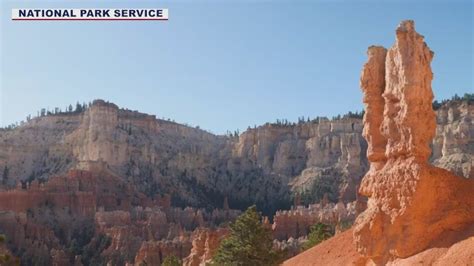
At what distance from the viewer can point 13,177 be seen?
122125mm

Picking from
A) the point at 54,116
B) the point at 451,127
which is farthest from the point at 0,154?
the point at 451,127

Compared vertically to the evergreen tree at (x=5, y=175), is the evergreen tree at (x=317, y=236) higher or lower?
lower

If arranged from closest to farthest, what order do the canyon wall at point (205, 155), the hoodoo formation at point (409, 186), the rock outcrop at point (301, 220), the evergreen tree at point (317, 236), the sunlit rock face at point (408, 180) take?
the hoodoo formation at point (409, 186) → the sunlit rock face at point (408, 180) → the evergreen tree at point (317, 236) → the rock outcrop at point (301, 220) → the canyon wall at point (205, 155)

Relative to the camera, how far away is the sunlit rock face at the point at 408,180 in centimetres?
1555

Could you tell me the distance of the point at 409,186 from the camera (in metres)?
15.7

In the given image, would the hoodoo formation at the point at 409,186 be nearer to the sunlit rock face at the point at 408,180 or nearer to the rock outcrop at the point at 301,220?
the sunlit rock face at the point at 408,180

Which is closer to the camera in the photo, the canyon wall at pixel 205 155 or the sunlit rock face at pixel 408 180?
the sunlit rock face at pixel 408 180

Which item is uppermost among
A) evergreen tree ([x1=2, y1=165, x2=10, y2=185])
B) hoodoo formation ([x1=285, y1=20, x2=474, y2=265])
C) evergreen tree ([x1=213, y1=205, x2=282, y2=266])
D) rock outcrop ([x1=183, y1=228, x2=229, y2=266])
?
evergreen tree ([x1=2, y1=165, x2=10, y2=185])

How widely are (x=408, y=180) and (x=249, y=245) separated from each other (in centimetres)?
950

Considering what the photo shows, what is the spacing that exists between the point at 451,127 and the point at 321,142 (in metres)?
37.4

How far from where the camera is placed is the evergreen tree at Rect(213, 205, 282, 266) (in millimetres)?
23969

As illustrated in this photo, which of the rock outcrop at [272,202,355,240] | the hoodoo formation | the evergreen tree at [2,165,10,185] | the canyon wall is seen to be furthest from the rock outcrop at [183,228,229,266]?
the evergreen tree at [2,165,10,185]

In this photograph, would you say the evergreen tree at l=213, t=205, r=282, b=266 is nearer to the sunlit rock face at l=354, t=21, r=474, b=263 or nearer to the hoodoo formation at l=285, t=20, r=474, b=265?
the hoodoo formation at l=285, t=20, r=474, b=265

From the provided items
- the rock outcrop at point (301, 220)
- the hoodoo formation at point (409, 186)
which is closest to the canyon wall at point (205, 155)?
the rock outcrop at point (301, 220)
